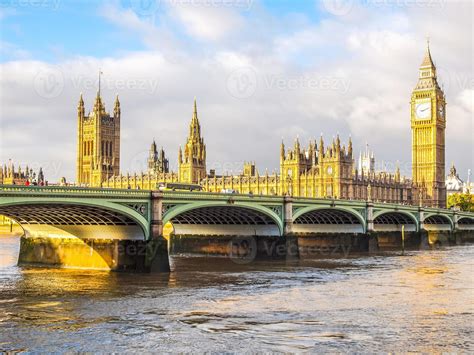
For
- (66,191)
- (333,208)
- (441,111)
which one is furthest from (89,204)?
(441,111)

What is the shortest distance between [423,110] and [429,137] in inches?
210

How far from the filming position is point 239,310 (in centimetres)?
2992

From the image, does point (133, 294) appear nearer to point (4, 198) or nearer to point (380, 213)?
point (4, 198)

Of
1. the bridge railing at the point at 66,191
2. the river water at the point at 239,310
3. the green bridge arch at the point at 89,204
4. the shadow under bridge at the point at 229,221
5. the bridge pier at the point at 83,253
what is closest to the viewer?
the river water at the point at 239,310

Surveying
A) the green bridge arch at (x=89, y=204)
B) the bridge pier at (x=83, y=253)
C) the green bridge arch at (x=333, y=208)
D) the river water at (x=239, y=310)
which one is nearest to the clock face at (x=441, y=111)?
the green bridge arch at (x=333, y=208)

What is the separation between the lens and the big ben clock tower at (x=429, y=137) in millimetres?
135375

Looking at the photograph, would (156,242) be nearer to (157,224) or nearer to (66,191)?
(157,224)

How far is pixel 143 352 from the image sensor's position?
22.2m

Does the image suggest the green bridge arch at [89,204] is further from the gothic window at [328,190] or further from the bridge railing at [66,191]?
the gothic window at [328,190]

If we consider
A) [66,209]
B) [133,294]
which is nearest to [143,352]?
[133,294]

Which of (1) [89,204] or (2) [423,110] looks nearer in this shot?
(1) [89,204]

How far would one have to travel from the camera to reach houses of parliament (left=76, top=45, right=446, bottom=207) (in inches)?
4316

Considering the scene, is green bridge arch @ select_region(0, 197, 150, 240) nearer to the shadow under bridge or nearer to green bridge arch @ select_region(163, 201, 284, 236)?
green bridge arch @ select_region(163, 201, 284, 236)

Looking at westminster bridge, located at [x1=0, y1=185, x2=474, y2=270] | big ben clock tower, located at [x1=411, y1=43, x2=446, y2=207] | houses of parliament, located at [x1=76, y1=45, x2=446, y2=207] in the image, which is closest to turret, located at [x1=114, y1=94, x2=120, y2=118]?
houses of parliament, located at [x1=76, y1=45, x2=446, y2=207]
